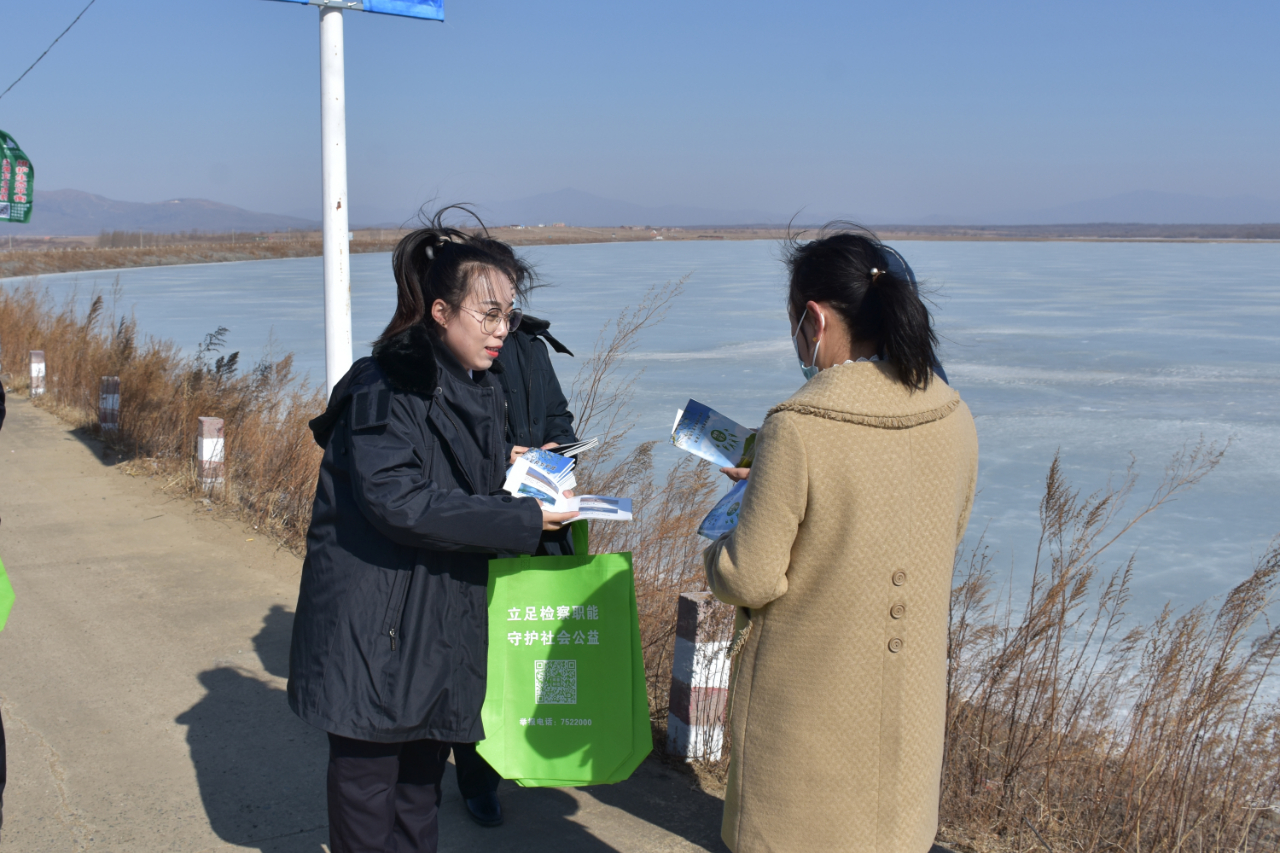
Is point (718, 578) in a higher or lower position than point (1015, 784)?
higher

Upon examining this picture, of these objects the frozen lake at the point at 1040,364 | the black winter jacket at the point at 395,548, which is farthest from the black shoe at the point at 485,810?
the frozen lake at the point at 1040,364

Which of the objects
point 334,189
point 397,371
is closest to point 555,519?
point 397,371

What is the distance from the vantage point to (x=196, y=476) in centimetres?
674

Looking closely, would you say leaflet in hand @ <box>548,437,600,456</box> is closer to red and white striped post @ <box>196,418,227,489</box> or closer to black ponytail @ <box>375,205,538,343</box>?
black ponytail @ <box>375,205,538,343</box>

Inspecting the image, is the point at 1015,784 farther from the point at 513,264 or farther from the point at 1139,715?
the point at 513,264

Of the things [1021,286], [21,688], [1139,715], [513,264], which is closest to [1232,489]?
[1139,715]

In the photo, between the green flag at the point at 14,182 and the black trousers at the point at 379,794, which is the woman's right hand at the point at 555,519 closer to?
the black trousers at the point at 379,794

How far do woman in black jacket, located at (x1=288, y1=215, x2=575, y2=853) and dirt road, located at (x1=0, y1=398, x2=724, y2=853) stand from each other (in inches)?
31.8

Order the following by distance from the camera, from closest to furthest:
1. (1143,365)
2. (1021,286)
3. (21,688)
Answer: (21,688) → (1143,365) → (1021,286)

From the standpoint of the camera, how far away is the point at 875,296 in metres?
1.70

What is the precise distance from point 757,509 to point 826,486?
4.6 inches

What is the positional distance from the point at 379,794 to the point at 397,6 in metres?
4.08

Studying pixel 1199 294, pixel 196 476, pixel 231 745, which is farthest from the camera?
pixel 1199 294

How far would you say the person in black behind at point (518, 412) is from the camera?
2.87m
